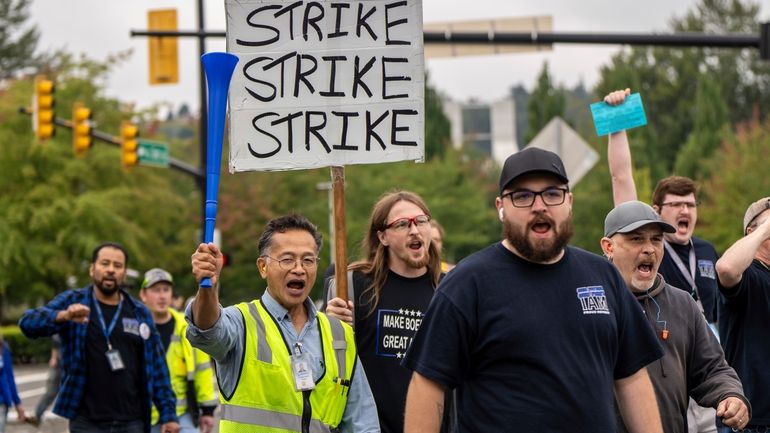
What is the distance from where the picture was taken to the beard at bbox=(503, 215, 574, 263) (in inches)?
185

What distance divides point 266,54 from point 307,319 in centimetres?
146

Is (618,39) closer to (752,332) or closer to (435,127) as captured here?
(752,332)

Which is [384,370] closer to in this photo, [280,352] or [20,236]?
[280,352]

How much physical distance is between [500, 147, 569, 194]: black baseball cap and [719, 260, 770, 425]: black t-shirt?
2.62m

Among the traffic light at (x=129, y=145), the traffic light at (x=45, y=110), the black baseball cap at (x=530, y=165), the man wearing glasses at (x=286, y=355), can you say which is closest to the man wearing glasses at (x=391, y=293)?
the man wearing glasses at (x=286, y=355)

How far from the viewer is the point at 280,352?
218 inches

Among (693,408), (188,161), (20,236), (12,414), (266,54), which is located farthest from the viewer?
(188,161)

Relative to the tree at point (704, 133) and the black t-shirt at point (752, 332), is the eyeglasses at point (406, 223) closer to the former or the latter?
Answer: the black t-shirt at point (752, 332)

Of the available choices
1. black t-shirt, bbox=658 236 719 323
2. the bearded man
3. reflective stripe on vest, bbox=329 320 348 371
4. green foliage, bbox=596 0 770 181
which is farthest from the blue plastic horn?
green foliage, bbox=596 0 770 181

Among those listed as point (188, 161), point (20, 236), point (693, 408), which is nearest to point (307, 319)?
point (693, 408)

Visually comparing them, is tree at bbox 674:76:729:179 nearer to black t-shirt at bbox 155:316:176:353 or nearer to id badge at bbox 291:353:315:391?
black t-shirt at bbox 155:316:176:353

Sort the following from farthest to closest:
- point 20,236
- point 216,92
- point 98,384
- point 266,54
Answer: point 20,236, point 98,384, point 266,54, point 216,92

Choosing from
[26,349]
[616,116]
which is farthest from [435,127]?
[616,116]

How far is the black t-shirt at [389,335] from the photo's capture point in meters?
6.67
